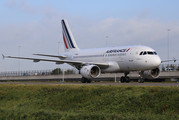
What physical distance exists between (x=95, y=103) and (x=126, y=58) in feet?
53.8

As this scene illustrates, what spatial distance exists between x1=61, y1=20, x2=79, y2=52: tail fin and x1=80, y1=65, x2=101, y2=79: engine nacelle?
9729 mm

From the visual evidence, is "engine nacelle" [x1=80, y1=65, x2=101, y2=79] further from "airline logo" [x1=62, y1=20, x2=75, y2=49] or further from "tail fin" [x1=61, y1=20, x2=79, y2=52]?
"airline logo" [x1=62, y1=20, x2=75, y2=49]

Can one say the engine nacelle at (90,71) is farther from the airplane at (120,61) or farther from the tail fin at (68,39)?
the tail fin at (68,39)

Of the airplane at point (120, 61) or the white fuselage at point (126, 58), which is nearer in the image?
the white fuselage at point (126, 58)

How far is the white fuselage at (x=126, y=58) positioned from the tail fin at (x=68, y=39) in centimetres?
576

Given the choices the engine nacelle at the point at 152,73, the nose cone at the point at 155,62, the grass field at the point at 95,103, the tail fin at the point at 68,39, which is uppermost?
the tail fin at the point at 68,39

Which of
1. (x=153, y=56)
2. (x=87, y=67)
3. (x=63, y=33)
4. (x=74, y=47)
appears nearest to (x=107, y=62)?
(x=87, y=67)

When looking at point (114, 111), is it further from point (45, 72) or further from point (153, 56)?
point (45, 72)

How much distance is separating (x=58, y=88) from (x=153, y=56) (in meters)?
13.6

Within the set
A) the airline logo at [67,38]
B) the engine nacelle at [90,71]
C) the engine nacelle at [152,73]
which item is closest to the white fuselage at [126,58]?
the engine nacelle at [90,71]

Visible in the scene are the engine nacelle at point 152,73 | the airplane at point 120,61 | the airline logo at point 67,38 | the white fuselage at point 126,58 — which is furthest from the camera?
the airline logo at point 67,38

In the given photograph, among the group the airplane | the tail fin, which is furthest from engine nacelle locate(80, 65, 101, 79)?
the tail fin

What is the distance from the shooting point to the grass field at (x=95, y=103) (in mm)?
14058

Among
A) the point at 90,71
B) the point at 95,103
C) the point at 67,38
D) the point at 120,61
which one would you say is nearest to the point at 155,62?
the point at 120,61
